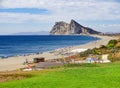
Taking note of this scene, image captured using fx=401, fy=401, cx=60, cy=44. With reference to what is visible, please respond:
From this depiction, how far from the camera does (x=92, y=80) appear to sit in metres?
30.8

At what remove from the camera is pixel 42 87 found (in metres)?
28.2

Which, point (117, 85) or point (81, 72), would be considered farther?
point (81, 72)

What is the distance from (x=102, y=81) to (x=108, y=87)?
2.73 meters

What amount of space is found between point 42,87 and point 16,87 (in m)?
1.95

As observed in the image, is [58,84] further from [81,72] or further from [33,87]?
[81,72]

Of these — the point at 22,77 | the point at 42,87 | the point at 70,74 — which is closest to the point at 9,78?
the point at 22,77

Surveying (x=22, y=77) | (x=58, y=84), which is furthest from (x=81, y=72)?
(x=58, y=84)

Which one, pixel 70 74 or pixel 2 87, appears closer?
pixel 2 87

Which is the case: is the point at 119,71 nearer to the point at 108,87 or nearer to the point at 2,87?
the point at 108,87

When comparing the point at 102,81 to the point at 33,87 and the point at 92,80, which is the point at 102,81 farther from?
the point at 33,87

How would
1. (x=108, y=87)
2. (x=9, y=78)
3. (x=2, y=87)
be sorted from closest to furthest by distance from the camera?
1. (x=108, y=87)
2. (x=2, y=87)
3. (x=9, y=78)

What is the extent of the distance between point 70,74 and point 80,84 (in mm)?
6573

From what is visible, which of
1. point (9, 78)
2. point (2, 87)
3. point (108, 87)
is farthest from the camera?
point (9, 78)

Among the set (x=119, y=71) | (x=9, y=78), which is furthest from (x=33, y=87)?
(x=119, y=71)
